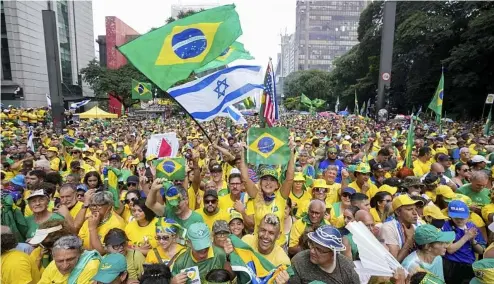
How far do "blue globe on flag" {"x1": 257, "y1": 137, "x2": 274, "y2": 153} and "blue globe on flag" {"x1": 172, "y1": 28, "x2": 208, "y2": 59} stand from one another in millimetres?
1872

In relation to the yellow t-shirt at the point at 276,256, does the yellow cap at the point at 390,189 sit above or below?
above

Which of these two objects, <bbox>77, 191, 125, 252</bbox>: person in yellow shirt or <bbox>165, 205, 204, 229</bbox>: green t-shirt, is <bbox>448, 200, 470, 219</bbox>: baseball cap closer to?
<bbox>165, 205, 204, 229</bbox>: green t-shirt

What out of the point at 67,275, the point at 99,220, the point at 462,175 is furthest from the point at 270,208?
the point at 462,175

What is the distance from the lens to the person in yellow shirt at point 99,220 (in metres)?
3.72

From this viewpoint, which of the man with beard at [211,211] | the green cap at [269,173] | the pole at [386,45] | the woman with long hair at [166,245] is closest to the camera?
the woman with long hair at [166,245]

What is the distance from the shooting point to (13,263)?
9.78 feet

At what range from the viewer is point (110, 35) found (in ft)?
194

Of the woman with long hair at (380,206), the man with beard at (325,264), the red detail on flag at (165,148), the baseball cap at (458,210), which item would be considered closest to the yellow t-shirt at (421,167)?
the woman with long hair at (380,206)

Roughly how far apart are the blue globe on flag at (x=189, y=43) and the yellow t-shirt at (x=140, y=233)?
2607 mm

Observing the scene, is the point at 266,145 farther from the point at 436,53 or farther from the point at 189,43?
the point at 436,53

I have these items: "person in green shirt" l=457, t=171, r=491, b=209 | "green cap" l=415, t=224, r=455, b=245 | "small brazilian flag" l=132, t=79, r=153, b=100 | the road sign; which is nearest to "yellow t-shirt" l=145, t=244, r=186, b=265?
"green cap" l=415, t=224, r=455, b=245

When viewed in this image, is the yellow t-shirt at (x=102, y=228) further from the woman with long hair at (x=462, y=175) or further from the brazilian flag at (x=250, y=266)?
the woman with long hair at (x=462, y=175)

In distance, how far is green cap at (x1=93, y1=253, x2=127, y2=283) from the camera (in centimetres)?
260

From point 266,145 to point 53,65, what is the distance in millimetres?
18555
